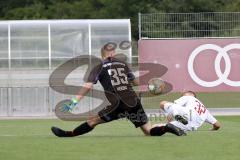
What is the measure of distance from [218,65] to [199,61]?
73 centimetres

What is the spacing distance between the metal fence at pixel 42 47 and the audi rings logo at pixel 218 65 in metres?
2.50

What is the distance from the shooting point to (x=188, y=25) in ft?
100

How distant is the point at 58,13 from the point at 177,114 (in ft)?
196

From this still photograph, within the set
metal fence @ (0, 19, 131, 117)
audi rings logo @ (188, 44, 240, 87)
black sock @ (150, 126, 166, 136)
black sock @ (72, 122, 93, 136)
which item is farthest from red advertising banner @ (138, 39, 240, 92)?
black sock @ (72, 122, 93, 136)

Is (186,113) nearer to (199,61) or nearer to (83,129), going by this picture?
(83,129)

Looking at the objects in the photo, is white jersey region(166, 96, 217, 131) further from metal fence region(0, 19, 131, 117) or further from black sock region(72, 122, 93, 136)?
metal fence region(0, 19, 131, 117)

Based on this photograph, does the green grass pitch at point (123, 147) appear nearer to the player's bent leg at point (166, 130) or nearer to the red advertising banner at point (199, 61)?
the player's bent leg at point (166, 130)

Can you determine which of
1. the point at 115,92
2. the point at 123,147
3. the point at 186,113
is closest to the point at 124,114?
the point at 115,92

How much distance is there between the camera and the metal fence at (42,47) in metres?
29.4

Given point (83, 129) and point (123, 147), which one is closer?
point (123, 147)

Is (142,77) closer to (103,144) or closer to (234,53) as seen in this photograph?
(234,53)

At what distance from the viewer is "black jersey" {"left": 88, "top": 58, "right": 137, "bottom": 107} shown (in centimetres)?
1431

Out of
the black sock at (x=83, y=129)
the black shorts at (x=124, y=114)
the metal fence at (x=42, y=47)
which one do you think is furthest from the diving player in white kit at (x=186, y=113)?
the metal fence at (x=42, y=47)

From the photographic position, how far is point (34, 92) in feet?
89.5
